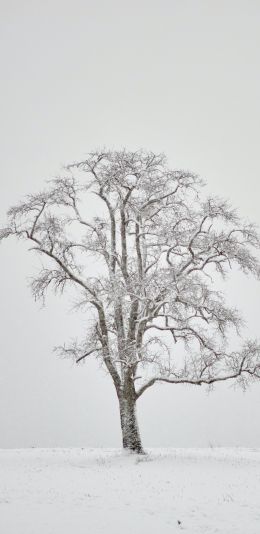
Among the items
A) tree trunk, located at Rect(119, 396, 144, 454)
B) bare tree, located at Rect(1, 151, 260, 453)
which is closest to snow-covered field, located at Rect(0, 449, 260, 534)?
tree trunk, located at Rect(119, 396, 144, 454)

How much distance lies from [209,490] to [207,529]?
3.78 m

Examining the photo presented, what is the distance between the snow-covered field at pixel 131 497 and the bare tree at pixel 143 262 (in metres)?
4.10

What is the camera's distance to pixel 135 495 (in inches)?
490

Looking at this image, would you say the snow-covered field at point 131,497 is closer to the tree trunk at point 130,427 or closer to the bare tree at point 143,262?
the tree trunk at point 130,427

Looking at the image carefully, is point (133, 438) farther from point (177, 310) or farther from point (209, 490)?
point (209, 490)

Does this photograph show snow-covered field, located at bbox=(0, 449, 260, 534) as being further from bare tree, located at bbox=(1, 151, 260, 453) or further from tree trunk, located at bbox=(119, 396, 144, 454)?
bare tree, located at bbox=(1, 151, 260, 453)

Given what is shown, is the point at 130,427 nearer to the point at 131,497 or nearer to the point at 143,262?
the point at 143,262

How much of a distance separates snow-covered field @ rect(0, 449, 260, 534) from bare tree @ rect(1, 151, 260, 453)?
410cm

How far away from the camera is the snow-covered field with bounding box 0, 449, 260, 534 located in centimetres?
980

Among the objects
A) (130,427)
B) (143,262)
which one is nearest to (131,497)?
(130,427)

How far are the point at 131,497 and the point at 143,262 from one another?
1297 cm

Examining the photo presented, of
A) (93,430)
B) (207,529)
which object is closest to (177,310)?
(207,529)

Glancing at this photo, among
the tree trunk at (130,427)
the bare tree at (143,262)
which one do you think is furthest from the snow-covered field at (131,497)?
the bare tree at (143,262)

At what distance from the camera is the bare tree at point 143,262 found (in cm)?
2103
